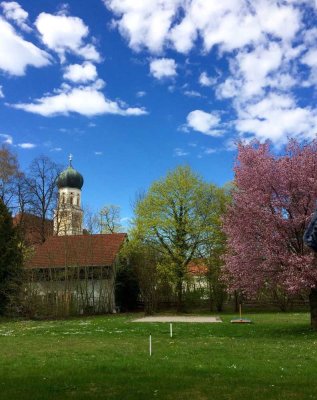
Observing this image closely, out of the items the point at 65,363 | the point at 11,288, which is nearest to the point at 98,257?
the point at 11,288

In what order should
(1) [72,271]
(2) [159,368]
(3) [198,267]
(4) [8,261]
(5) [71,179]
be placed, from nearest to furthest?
(2) [159,368] < (4) [8,261] < (1) [72,271] < (3) [198,267] < (5) [71,179]

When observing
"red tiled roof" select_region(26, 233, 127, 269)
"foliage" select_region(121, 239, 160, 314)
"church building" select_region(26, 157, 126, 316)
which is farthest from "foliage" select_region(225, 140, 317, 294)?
"red tiled roof" select_region(26, 233, 127, 269)

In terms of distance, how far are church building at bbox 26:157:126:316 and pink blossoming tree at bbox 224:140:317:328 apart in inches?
696

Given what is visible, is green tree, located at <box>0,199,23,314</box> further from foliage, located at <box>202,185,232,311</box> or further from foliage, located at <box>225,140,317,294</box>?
foliage, located at <box>225,140,317,294</box>

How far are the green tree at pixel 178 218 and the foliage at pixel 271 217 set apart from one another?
23.9m

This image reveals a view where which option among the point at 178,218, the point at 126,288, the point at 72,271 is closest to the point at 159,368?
the point at 72,271

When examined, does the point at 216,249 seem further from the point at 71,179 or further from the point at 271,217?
the point at 71,179

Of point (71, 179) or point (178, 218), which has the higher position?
point (71, 179)

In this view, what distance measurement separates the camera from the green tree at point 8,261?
35094 millimetres

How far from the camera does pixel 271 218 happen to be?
20.4 metres

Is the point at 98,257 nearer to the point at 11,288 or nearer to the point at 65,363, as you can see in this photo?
the point at 11,288

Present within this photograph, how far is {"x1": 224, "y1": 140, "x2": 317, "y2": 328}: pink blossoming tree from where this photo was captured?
797 inches

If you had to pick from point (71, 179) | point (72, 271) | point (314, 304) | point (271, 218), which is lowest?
point (314, 304)

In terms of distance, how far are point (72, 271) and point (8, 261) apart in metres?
5.52
